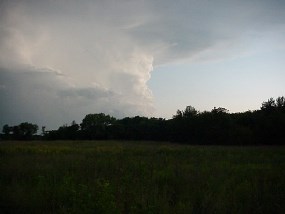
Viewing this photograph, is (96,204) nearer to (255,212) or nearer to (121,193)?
(121,193)

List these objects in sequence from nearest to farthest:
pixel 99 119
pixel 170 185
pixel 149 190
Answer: pixel 149 190, pixel 170 185, pixel 99 119

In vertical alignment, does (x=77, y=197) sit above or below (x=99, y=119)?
below

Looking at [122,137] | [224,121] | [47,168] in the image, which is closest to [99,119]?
[122,137]

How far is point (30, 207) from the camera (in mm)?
6625

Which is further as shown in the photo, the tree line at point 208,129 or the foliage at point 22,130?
the foliage at point 22,130

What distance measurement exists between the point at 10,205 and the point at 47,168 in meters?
5.19

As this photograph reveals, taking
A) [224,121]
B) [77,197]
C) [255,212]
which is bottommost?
[255,212]

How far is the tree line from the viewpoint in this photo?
163ft

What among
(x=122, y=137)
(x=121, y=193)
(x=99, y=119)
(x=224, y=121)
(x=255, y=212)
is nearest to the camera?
(x=255, y=212)

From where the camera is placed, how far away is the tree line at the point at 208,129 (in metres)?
49.5

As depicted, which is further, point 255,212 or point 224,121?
point 224,121

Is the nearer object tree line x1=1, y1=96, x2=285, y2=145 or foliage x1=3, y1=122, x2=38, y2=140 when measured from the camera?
tree line x1=1, y1=96, x2=285, y2=145

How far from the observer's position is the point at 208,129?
60594 mm

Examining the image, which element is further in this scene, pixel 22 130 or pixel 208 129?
pixel 22 130
